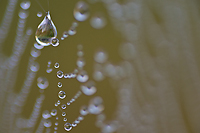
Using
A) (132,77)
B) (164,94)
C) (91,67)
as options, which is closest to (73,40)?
(91,67)

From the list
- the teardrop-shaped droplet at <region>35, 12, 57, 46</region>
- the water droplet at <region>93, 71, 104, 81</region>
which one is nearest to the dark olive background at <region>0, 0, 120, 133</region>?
the water droplet at <region>93, 71, 104, 81</region>

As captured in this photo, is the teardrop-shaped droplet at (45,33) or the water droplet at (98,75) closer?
the teardrop-shaped droplet at (45,33)

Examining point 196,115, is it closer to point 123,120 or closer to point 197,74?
point 197,74

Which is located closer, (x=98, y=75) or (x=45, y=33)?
(x=45, y=33)

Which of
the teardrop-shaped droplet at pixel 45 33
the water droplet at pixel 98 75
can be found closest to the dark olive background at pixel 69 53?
the water droplet at pixel 98 75

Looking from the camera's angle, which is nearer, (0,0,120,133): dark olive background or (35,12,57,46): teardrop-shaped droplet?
(35,12,57,46): teardrop-shaped droplet

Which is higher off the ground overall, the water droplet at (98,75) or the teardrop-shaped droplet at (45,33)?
the water droplet at (98,75)

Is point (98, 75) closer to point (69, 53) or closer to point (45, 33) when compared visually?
point (69, 53)

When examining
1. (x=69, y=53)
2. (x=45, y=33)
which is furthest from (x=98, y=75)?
(x=45, y=33)

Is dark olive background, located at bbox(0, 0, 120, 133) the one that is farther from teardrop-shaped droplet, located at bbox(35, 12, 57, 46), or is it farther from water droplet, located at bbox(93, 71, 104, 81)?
teardrop-shaped droplet, located at bbox(35, 12, 57, 46)

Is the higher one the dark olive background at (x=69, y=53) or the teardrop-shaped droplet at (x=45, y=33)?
the dark olive background at (x=69, y=53)

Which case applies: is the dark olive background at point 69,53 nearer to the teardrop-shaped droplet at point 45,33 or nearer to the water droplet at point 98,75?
the water droplet at point 98,75

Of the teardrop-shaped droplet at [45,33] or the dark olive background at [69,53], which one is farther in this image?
the dark olive background at [69,53]
